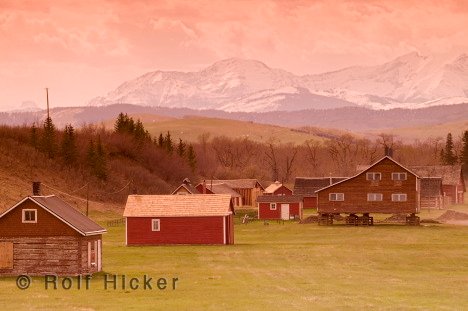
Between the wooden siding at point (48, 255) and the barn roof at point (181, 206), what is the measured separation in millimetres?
30468

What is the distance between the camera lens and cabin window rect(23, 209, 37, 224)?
6259 cm

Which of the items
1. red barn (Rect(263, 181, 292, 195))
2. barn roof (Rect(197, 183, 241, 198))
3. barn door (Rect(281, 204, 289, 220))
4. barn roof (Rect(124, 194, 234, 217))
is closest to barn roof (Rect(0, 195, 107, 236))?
barn roof (Rect(124, 194, 234, 217))

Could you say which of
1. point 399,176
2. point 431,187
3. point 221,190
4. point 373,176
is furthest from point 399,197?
point 221,190

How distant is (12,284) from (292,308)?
18.8 meters

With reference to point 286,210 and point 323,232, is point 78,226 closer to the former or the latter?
point 323,232

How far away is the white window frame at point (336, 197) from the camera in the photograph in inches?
4948

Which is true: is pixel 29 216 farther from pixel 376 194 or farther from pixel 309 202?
pixel 309 202

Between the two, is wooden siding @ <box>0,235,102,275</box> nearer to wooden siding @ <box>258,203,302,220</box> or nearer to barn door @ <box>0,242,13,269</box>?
barn door @ <box>0,242,13,269</box>

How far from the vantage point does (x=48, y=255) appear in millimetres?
62000

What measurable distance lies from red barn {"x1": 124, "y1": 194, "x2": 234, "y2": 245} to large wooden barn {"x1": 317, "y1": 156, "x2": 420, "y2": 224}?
109 feet

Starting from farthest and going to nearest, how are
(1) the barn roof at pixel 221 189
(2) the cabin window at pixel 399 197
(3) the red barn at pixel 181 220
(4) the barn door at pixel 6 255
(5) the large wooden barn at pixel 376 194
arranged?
1. (1) the barn roof at pixel 221 189
2. (2) the cabin window at pixel 399 197
3. (5) the large wooden barn at pixel 376 194
4. (3) the red barn at pixel 181 220
5. (4) the barn door at pixel 6 255

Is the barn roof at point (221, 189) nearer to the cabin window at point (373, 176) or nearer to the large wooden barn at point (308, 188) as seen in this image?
the large wooden barn at point (308, 188)

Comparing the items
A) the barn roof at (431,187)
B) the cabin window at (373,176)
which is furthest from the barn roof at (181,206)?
the barn roof at (431,187)

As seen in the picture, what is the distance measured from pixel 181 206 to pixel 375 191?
37727 mm
